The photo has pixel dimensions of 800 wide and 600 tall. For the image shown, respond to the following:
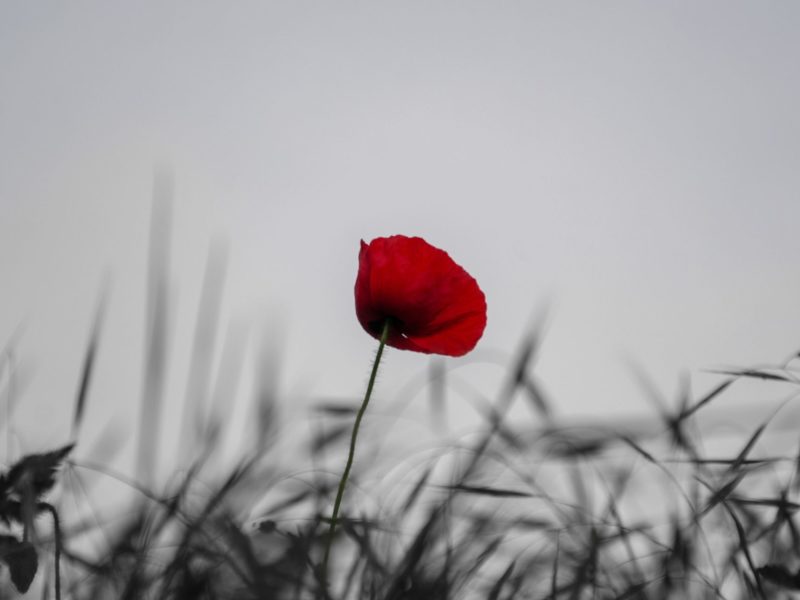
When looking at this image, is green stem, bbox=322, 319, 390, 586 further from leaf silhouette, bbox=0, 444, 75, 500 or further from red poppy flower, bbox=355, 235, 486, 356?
leaf silhouette, bbox=0, 444, 75, 500

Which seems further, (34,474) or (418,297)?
(418,297)

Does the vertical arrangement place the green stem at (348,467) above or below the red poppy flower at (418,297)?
below

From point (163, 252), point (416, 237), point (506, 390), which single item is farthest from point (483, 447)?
point (163, 252)

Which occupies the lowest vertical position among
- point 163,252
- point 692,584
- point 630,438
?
point 692,584

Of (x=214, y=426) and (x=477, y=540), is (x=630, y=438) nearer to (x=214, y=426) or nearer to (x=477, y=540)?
(x=477, y=540)

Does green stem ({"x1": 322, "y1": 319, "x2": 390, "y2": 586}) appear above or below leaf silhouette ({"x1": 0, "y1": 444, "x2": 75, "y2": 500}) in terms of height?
above

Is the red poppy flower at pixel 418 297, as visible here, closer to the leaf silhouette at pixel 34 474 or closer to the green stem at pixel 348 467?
the green stem at pixel 348 467

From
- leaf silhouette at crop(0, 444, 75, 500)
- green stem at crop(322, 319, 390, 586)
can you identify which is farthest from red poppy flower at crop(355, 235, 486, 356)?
leaf silhouette at crop(0, 444, 75, 500)

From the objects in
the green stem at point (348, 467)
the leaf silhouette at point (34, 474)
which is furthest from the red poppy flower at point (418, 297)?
the leaf silhouette at point (34, 474)
